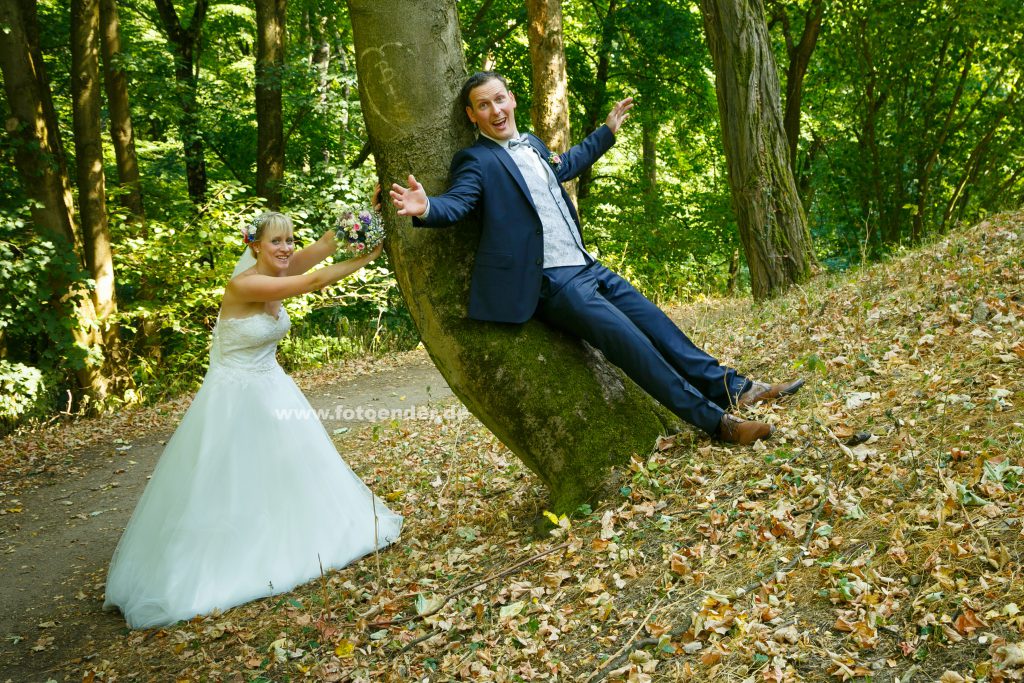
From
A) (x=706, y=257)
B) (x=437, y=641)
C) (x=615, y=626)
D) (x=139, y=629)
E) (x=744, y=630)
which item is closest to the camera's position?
(x=744, y=630)

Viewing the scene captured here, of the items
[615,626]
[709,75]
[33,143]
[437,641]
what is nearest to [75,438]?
[33,143]

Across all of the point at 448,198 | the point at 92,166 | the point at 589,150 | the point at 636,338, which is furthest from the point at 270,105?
the point at 636,338

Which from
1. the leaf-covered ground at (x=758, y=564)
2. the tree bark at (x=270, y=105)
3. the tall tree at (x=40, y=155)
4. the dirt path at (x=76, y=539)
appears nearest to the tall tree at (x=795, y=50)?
the dirt path at (x=76, y=539)

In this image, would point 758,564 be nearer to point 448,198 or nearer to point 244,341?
point 448,198

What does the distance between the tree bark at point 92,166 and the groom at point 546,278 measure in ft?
33.9

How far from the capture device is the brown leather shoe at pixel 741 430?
175 inches

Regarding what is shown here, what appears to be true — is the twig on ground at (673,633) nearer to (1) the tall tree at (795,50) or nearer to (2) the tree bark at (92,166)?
(2) the tree bark at (92,166)

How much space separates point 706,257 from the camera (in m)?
18.9

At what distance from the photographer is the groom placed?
14.2 ft

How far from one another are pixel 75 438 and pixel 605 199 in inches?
486

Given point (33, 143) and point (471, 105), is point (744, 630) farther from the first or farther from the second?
point (33, 143)

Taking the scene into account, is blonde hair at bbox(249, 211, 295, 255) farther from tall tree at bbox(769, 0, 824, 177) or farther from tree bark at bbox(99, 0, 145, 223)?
tall tree at bbox(769, 0, 824, 177)

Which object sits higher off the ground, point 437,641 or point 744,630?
point 744,630

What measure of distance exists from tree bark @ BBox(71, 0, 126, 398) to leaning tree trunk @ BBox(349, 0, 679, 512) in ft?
32.9
